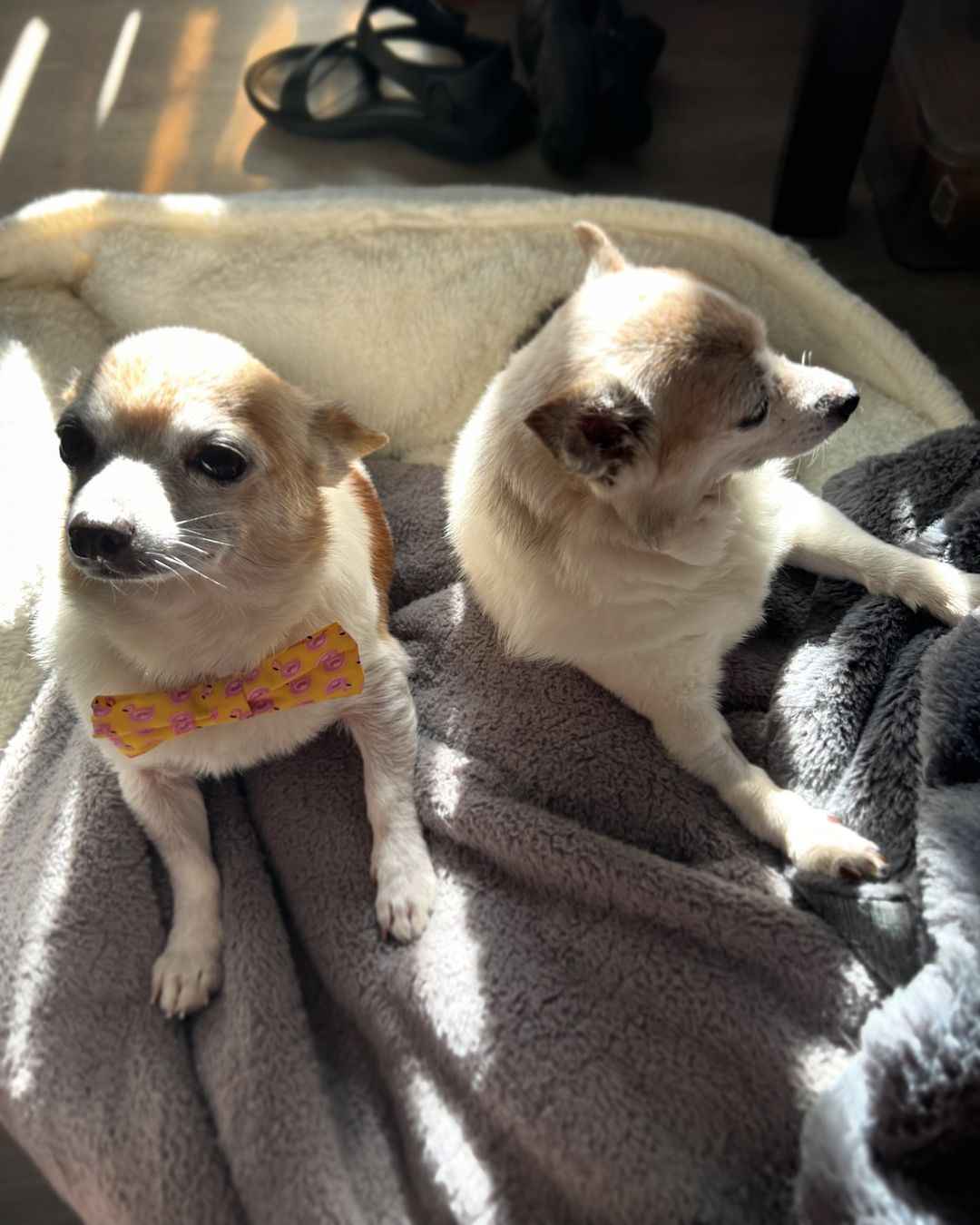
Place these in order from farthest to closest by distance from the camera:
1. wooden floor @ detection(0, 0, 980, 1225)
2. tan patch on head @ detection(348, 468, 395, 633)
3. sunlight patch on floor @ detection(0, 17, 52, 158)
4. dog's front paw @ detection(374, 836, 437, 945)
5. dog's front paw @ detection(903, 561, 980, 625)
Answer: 1. sunlight patch on floor @ detection(0, 17, 52, 158)
2. wooden floor @ detection(0, 0, 980, 1225)
3. tan patch on head @ detection(348, 468, 395, 633)
4. dog's front paw @ detection(903, 561, 980, 625)
5. dog's front paw @ detection(374, 836, 437, 945)

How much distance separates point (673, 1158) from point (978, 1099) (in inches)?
15.8

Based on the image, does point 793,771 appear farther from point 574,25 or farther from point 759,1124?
point 574,25

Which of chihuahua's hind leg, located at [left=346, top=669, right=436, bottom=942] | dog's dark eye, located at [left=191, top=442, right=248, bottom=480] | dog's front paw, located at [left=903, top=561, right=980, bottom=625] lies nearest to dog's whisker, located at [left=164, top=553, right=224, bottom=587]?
dog's dark eye, located at [left=191, top=442, right=248, bottom=480]

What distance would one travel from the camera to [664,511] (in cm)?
153

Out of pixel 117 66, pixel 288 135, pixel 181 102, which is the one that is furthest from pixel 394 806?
pixel 117 66

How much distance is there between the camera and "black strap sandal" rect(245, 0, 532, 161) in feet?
9.50

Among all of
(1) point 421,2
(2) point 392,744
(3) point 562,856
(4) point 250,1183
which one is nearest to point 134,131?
(1) point 421,2

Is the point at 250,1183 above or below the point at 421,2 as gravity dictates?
below

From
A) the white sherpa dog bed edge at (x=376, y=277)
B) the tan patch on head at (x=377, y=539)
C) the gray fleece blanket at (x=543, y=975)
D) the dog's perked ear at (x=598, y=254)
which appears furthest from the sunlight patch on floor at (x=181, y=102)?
the gray fleece blanket at (x=543, y=975)

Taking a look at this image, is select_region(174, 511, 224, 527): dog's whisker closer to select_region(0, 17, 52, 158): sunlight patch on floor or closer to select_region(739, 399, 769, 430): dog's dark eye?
select_region(739, 399, 769, 430): dog's dark eye

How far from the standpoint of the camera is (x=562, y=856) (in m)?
1.60

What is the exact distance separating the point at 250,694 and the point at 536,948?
0.61 metres

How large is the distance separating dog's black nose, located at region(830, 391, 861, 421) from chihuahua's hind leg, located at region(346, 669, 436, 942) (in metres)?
0.87

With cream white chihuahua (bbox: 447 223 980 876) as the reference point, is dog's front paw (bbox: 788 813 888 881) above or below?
below
